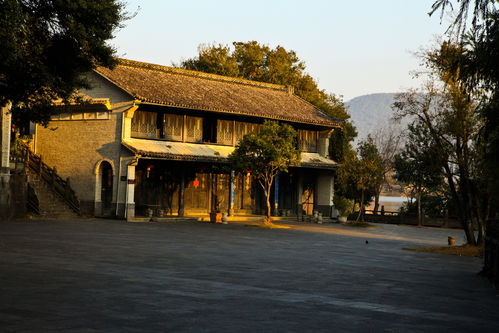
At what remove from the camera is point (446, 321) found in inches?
355

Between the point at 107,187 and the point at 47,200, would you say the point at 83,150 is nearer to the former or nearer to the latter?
the point at 107,187

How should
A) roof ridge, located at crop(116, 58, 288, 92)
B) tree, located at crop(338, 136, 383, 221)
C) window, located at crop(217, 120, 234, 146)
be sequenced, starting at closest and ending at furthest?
roof ridge, located at crop(116, 58, 288, 92)
window, located at crop(217, 120, 234, 146)
tree, located at crop(338, 136, 383, 221)

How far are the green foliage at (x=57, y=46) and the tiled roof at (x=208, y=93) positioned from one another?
13121 millimetres

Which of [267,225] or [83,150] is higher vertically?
[83,150]

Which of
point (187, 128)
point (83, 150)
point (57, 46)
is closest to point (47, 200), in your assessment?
point (83, 150)

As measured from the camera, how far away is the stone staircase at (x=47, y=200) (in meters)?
32.1

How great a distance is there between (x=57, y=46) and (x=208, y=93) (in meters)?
19.9

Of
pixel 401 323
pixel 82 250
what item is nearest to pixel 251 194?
pixel 82 250

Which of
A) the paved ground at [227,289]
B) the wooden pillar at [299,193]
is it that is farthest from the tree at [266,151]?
the paved ground at [227,289]

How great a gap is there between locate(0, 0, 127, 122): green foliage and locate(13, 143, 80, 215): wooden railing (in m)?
13.5

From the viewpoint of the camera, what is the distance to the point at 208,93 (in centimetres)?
3903

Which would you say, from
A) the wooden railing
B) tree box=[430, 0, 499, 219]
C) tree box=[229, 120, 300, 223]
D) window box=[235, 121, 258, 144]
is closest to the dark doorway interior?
the wooden railing

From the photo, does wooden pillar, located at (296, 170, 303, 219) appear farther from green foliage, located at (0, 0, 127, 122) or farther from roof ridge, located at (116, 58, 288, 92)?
green foliage, located at (0, 0, 127, 122)

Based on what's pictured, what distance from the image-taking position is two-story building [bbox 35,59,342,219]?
34.3 meters
